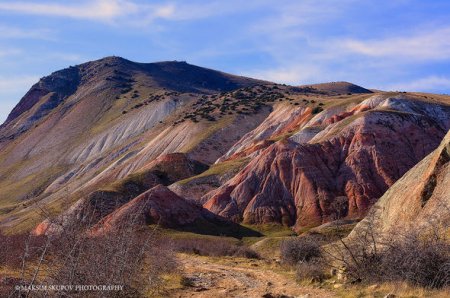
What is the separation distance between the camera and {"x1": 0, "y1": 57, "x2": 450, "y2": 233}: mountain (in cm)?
5838

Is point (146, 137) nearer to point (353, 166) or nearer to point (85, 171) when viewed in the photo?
point (85, 171)

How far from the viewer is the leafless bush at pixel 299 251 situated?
82.5ft

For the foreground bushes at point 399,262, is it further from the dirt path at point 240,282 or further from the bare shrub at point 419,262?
the dirt path at point 240,282

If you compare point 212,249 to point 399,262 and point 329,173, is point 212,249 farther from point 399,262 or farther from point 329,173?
point 329,173

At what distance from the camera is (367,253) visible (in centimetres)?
1728

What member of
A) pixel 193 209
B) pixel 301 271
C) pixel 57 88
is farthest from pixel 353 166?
pixel 57 88

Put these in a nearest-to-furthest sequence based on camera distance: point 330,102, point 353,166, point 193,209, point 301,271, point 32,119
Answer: point 301,271
point 193,209
point 353,166
point 330,102
point 32,119

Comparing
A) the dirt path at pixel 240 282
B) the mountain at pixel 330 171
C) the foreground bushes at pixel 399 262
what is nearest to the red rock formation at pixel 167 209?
the mountain at pixel 330 171

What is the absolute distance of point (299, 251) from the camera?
25453 millimetres

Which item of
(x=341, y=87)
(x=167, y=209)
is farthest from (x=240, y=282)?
(x=341, y=87)

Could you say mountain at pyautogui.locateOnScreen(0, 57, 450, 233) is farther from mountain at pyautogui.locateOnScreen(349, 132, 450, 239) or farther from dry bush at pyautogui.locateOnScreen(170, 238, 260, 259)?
mountain at pyautogui.locateOnScreen(349, 132, 450, 239)

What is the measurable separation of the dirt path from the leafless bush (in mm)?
980

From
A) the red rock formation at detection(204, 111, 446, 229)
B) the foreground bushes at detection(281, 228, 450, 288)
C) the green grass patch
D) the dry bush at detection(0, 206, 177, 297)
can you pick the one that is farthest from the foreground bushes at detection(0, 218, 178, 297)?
the green grass patch

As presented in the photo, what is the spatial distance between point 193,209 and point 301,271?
36.5 m
